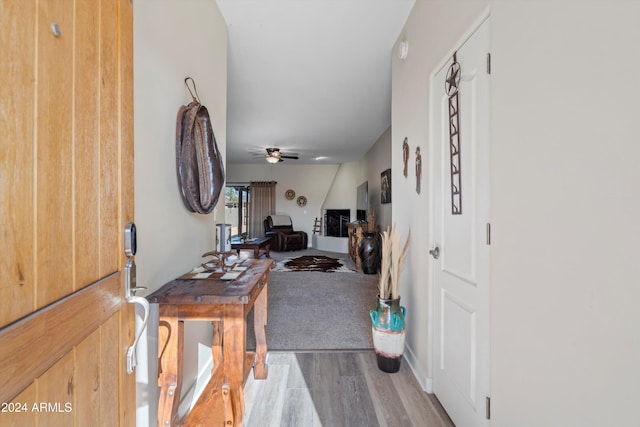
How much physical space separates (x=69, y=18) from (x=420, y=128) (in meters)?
1.88

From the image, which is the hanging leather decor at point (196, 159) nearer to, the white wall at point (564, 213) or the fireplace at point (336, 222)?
the white wall at point (564, 213)

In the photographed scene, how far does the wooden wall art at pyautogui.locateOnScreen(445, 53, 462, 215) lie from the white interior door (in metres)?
0.02

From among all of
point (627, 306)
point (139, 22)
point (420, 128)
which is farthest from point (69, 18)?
point (420, 128)

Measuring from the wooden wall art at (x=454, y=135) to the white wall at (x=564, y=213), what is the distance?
0.27 m

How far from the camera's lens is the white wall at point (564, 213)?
65 centimetres

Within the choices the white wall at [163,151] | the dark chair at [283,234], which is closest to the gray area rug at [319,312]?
the white wall at [163,151]

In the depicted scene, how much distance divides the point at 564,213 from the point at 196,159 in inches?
63.9

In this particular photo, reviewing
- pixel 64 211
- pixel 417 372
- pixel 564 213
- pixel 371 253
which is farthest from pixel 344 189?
pixel 64 211

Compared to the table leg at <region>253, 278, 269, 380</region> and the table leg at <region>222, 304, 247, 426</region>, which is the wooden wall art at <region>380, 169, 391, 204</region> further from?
the table leg at <region>222, 304, 247, 426</region>

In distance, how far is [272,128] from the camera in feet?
16.2

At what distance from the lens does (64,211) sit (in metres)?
0.50

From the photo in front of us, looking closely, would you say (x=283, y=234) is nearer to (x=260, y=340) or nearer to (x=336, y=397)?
(x=260, y=340)

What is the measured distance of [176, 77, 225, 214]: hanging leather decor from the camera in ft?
4.68

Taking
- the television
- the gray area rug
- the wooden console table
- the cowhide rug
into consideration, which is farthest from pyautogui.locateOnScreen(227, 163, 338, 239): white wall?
the wooden console table
